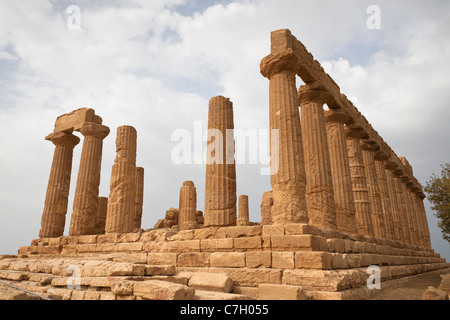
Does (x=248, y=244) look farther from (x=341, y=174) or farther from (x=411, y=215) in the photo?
(x=411, y=215)

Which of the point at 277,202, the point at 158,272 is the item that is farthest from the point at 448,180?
the point at 158,272

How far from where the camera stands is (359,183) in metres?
15.6

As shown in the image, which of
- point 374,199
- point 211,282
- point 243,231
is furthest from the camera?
point 374,199

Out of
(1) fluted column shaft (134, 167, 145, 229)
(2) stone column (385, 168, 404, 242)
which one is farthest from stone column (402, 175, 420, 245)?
(1) fluted column shaft (134, 167, 145, 229)

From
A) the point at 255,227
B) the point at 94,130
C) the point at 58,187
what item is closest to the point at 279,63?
the point at 255,227


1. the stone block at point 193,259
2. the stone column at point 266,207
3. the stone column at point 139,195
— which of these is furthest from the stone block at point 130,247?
the stone column at point 266,207

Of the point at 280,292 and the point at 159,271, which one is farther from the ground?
the point at 159,271

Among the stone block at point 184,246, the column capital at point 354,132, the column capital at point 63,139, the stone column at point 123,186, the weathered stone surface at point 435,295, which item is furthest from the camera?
the column capital at point 63,139

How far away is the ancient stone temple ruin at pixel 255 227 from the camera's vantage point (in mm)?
7148

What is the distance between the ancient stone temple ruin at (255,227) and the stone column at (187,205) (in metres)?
0.38

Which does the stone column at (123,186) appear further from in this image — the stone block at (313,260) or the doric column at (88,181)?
the stone block at (313,260)

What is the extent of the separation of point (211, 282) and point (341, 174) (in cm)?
874

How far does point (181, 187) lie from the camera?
22500 mm
